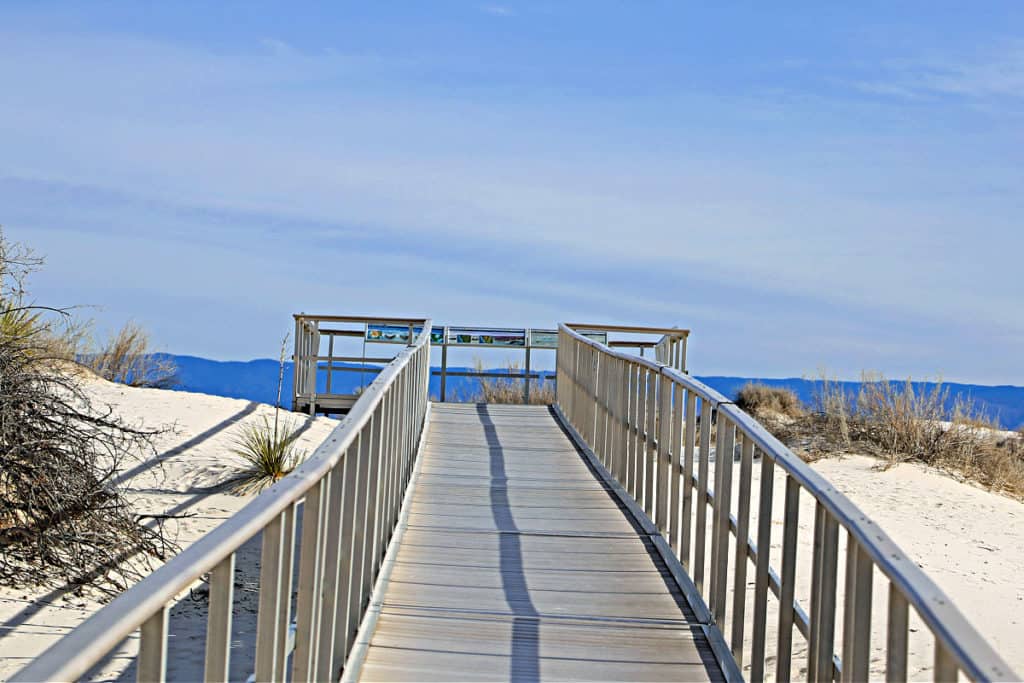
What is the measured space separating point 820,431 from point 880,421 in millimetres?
1343

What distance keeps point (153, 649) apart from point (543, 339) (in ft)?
51.6

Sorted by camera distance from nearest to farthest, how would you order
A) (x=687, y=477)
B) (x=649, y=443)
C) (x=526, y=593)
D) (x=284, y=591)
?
(x=284, y=591) → (x=526, y=593) → (x=687, y=477) → (x=649, y=443)

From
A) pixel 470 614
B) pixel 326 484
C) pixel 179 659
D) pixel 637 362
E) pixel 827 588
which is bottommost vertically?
pixel 179 659

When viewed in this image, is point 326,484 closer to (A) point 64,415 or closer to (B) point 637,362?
(B) point 637,362

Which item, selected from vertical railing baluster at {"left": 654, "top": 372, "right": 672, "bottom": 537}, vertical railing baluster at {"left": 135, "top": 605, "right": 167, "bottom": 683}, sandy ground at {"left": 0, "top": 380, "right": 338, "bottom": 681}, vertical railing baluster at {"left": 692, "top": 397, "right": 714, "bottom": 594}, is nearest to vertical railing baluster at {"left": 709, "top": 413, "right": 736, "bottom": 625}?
vertical railing baluster at {"left": 692, "top": 397, "right": 714, "bottom": 594}

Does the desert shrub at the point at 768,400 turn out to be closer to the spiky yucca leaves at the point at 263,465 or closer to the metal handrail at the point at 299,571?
the spiky yucca leaves at the point at 263,465

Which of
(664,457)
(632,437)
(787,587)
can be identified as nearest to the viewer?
(787,587)

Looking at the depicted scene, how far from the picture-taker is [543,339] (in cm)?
1781

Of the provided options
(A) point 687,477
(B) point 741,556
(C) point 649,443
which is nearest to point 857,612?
(B) point 741,556

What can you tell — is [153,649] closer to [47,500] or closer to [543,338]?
[47,500]

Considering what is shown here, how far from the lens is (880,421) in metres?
19.3

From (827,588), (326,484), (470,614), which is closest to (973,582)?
(470,614)

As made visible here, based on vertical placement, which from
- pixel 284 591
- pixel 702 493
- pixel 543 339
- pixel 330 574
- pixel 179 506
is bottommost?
pixel 179 506

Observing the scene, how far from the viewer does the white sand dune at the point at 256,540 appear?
7.40 metres
